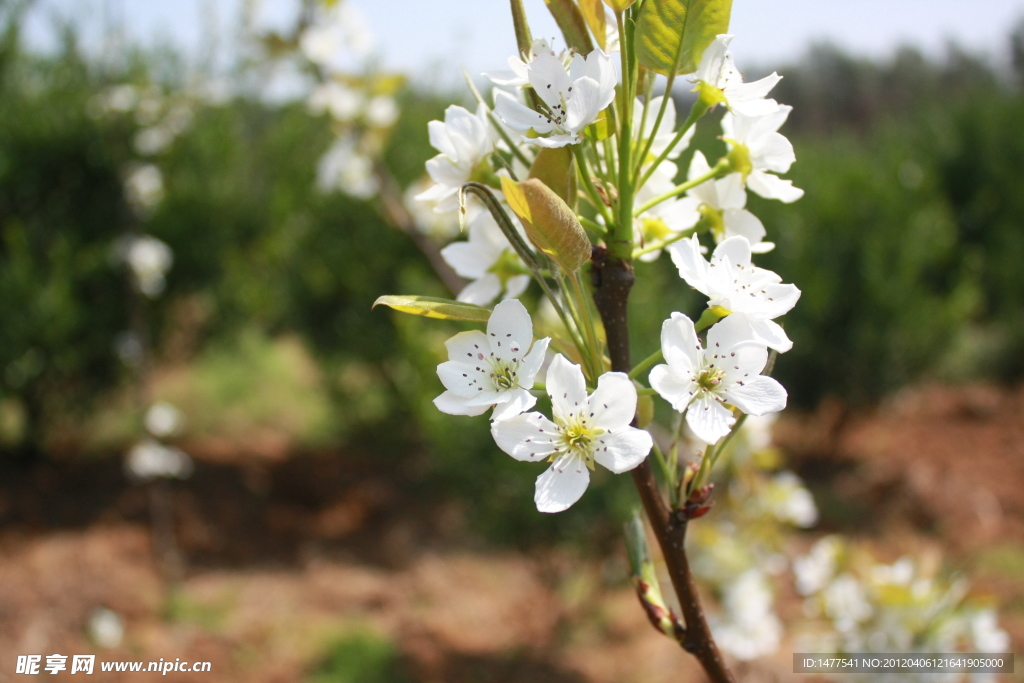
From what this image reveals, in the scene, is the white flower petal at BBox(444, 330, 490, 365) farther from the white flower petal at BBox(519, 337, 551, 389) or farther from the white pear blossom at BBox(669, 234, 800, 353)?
the white pear blossom at BBox(669, 234, 800, 353)

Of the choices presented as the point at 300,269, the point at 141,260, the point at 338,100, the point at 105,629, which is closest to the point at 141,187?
the point at 141,260

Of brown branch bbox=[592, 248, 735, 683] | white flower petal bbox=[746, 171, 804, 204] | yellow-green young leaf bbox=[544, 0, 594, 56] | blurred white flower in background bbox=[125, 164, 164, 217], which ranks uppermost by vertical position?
yellow-green young leaf bbox=[544, 0, 594, 56]

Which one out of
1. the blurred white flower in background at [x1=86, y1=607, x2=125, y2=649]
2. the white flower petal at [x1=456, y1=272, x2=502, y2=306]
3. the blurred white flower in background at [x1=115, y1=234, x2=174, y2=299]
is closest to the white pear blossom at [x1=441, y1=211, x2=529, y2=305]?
the white flower petal at [x1=456, y1=272, x2=502, y2=306]

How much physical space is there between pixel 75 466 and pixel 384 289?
7.72 feet

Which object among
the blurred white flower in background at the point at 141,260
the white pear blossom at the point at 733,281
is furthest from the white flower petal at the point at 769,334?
the blurred white flower in background at the point at 141,260

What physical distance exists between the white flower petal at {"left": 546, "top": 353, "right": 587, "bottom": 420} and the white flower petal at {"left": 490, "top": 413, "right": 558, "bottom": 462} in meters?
0.02

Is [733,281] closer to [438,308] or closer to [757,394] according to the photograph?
[757,394]

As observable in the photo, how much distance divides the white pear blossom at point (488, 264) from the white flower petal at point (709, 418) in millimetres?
242

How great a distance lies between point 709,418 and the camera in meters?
0.62

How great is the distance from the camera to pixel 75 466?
463 centimetres

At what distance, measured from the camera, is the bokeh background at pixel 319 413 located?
306cm

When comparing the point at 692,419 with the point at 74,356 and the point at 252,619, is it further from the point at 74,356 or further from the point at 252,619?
the point at 74,356

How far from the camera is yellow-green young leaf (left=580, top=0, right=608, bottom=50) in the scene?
0.66 m

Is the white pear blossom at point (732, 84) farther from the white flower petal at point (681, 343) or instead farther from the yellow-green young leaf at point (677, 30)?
the white flower petal at point (681, 343)
